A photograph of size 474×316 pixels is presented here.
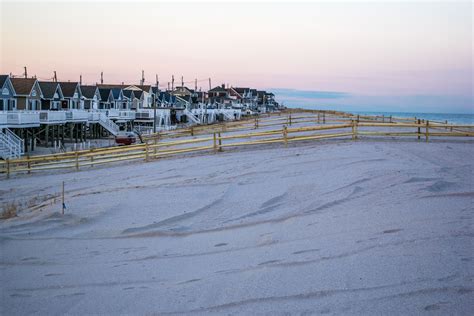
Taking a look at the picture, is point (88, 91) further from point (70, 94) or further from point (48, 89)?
point (48, 89)

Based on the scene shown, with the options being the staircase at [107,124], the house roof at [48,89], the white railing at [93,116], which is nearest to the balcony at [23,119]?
the white railing at [93,116]

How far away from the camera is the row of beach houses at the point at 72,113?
39.4 m

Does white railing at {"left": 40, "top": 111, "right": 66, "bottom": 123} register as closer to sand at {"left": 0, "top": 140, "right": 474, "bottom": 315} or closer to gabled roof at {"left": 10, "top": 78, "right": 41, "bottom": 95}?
gabled roof at {"left": 10, "top": 78, "right": 41, "bottom": 95}

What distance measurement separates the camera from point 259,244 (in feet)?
31.8

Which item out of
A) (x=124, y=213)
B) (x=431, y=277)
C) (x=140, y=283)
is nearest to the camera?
(x=431, y=277)


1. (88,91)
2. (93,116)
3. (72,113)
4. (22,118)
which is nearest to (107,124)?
(93,116)

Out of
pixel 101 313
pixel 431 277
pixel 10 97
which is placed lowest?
pixel 101 313

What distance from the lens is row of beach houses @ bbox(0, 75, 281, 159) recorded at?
39375 millimetres

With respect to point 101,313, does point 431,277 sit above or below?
above

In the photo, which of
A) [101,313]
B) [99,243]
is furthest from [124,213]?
[101,313]

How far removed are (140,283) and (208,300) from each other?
1.56m

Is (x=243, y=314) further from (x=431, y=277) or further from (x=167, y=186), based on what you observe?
(x=167, y=186)

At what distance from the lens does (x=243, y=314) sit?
6.44m

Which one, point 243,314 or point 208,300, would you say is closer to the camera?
point 243,314
